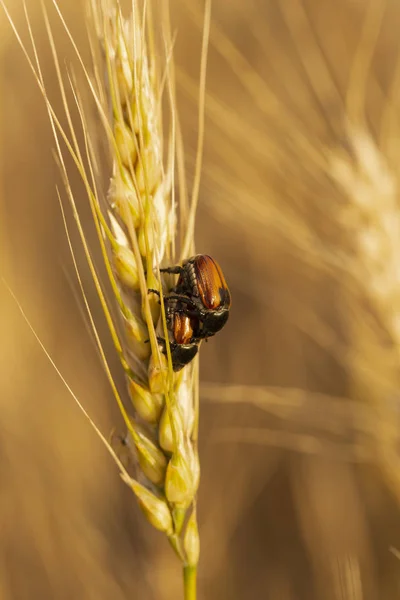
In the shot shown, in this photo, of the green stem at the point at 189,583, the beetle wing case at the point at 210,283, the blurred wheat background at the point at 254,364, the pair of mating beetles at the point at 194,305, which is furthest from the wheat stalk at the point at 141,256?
the blurred wheat background at the point at 254,364

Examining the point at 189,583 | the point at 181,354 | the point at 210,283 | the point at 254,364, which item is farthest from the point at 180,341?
the point at 254,364

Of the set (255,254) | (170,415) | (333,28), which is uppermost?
(333,28)

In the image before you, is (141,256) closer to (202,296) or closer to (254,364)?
(202,296)

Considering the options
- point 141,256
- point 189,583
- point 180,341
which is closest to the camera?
point 189,583

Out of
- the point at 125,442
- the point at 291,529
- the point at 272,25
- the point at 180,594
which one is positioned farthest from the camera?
the point at 272,25

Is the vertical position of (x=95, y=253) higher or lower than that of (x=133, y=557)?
higher

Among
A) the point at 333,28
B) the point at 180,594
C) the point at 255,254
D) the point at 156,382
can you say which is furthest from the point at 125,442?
the point at 333,28

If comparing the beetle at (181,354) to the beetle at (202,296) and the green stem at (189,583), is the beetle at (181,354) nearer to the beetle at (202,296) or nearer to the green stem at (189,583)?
the beetle at (202,296)

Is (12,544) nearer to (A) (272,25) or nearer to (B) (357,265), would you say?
(B) (357,265)
